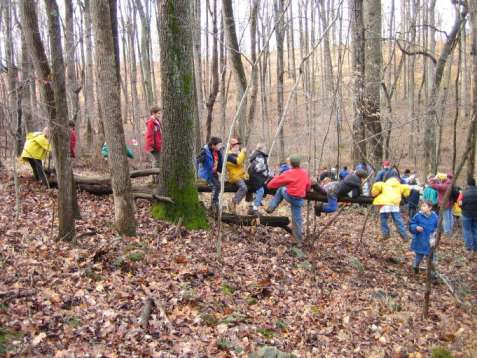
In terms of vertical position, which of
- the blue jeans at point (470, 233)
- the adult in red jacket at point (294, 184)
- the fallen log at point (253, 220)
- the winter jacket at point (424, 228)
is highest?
the adult in red jacket at point (294, 184)

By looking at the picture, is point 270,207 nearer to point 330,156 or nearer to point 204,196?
point 204,196

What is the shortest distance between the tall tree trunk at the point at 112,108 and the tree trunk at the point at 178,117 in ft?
3.47

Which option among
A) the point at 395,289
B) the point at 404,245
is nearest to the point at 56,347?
the point at 395,289

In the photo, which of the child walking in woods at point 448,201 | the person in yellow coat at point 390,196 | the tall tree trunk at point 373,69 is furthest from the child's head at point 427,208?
the child walking in woods at point 448,201

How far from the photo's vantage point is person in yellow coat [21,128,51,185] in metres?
9.18

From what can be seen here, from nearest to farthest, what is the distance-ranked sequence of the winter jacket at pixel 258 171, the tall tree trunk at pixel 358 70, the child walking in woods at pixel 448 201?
the winter jacket at pixel 258 171
the tall tree trunk at pixel 358 70
the child walking in woods at pixel 448 201

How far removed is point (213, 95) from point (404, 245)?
7815mm

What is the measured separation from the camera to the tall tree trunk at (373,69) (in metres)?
12.2

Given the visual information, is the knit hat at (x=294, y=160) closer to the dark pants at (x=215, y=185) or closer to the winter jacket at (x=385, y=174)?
the dark pants at (x=215, y=185)

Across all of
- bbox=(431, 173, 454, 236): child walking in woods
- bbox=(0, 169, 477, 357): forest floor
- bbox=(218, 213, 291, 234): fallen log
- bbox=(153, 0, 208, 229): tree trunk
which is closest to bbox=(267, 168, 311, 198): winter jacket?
bbox=(218, 213, 291, 234): fallen log

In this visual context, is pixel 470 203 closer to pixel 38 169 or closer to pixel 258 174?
pixel 258 174

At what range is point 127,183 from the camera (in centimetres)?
708

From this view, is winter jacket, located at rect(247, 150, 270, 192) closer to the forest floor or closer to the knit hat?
the knit hat

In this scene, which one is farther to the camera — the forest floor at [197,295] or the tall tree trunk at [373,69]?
the tall tree trunk at [373,69]
